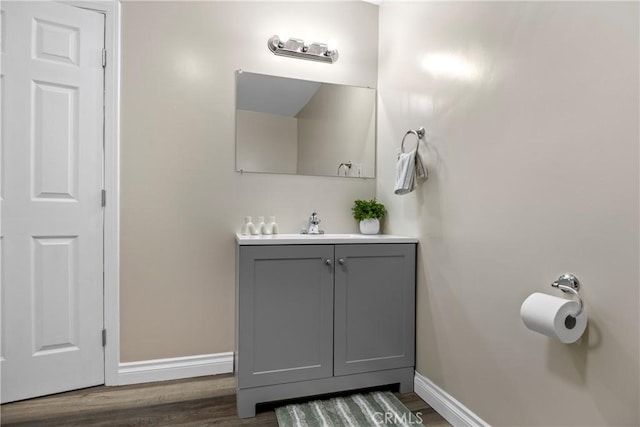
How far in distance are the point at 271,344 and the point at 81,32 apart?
191 centimetres

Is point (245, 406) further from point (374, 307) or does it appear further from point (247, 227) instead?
point (247, 227)

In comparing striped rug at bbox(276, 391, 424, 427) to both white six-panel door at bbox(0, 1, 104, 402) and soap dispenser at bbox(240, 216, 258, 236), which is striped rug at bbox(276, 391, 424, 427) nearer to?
soap dispenser at bbox(240, 216, 258, 236)

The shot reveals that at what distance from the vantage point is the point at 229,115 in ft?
7.16

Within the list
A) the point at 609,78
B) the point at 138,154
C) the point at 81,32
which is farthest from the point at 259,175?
the point at 609,78

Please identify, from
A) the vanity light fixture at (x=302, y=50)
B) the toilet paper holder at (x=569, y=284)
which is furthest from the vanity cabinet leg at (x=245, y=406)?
the vanity light fixture at (x=302, y=50)

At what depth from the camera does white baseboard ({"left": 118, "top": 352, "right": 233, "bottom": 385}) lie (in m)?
2.00

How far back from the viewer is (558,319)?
106 centimetres

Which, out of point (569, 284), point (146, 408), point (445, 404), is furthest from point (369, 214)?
point (146, 408)

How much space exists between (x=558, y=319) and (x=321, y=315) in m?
1.03

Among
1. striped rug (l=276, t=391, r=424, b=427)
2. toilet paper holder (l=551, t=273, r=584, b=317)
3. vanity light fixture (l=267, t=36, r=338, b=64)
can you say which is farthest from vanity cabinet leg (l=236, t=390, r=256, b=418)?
vanity light fixture (l=267, t=36, r=338, b=64)

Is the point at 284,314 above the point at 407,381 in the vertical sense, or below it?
above

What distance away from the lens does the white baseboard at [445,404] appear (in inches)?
61.2

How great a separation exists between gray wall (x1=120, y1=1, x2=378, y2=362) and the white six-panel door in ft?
0.50

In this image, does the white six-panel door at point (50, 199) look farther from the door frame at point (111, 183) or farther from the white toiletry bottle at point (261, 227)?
the white toiletry bottle at point (261, 227)
